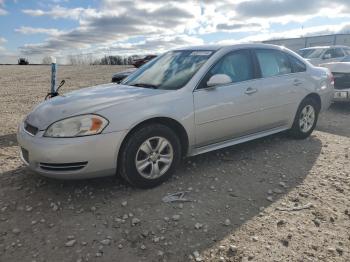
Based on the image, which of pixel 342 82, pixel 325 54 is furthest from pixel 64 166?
pixel 325 54

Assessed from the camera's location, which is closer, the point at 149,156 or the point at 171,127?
the point at 149,156

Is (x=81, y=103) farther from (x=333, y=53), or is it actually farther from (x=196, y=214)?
(x=333, y=53)

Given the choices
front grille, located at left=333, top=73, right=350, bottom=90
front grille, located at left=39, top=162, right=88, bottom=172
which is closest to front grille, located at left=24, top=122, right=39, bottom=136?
front grille, located at left=39, top=162, right=88, bottom=172

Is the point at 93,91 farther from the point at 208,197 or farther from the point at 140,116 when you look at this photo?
the point at 208,197

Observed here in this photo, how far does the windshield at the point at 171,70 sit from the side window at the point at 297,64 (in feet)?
5.49

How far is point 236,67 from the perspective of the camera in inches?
185

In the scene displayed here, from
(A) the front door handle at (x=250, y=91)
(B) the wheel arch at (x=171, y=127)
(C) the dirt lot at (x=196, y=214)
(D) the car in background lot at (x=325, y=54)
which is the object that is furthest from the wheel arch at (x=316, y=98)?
(D) the car in background lot at (x=325, y=54)

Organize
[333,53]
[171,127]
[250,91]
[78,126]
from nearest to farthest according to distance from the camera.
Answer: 1. [78,126]
2. [171,127]
3. [250,91]
4. [333,53]

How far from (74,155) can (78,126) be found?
0.97 ft

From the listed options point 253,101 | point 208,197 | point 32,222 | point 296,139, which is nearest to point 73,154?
point 32,222

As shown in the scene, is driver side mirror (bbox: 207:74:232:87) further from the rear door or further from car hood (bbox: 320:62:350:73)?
car hood (bbox: 320:62:350:73)

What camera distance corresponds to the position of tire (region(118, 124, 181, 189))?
3.66 metres

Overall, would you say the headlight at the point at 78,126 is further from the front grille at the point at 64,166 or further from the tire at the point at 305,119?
the tire at the point at 305,119

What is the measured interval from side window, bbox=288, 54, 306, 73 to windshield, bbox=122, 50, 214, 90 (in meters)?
1.67
